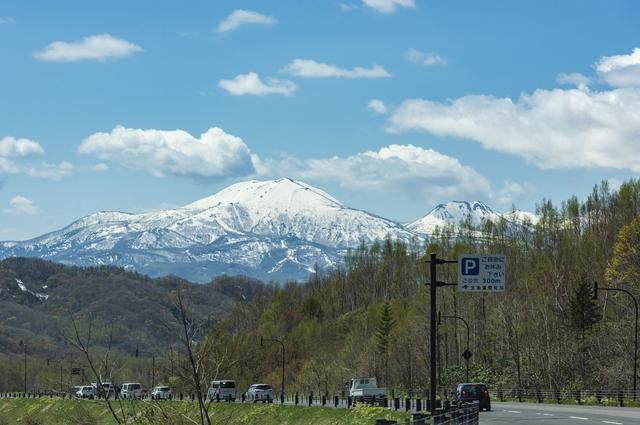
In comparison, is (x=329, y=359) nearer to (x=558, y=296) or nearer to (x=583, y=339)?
(x=558, y=296)

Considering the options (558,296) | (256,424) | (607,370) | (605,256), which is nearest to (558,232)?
(605,256)

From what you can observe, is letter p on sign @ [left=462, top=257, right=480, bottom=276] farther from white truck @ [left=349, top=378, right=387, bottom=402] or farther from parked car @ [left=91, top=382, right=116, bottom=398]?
white truck @ [left=349, top=378, right=387, bottom=402]

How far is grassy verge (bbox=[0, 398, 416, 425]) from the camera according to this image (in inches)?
1171

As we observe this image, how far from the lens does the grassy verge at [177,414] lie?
29.8 metres

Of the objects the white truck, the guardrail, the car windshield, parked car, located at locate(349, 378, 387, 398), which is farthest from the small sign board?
parked car, located at locate(349, 378, 387, 398)

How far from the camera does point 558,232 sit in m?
130

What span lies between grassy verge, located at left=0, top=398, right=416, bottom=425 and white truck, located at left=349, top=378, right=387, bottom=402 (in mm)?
4754

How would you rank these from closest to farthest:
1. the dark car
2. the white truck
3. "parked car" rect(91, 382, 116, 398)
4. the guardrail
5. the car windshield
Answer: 1. "parked car" rect(91, 382, 116, 398)
2. the dark car
3. the car windshield
4. the guardrail
5. the white truck

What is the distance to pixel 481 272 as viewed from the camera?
36.2 m

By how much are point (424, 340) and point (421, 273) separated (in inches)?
1939

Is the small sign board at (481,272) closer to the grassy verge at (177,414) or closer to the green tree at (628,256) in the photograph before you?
the grassy verge at (177,414)

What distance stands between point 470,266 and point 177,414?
12643mm

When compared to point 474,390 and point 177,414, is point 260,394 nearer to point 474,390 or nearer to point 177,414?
point 474,390

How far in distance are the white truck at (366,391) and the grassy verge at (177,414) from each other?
475 centimetres
